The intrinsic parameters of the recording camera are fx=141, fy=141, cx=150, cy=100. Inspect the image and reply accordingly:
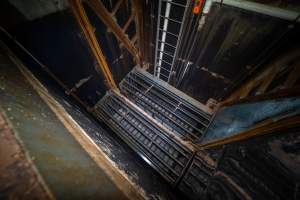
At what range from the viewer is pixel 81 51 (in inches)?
111

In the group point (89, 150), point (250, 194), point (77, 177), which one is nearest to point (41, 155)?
point (77, 177)

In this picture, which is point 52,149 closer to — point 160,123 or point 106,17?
point 106,17

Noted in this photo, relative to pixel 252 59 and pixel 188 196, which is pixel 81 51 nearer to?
pixel 252 59

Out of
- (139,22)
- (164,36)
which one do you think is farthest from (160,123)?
(139,22)

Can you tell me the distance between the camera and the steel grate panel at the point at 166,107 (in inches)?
124

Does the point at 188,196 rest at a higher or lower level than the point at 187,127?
lower

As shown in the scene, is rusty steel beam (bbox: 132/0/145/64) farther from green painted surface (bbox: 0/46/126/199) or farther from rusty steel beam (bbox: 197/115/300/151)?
rusty steel beam (bbox: 197/115/300/151)

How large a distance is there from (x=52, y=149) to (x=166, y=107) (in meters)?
2.67

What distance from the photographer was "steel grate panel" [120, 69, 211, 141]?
3.16m

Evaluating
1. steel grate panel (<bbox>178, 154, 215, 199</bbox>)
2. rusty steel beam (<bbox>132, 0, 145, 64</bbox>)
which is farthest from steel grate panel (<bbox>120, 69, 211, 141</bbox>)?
rusty steel beam (<bbox>132, 0, 145, 64</bbox>)

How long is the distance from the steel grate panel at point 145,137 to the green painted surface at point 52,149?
6.30 feet

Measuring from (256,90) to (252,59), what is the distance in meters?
0.51

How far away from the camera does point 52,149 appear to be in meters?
0.99

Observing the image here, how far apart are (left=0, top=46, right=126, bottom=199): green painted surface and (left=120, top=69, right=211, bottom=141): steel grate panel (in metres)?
2.23
